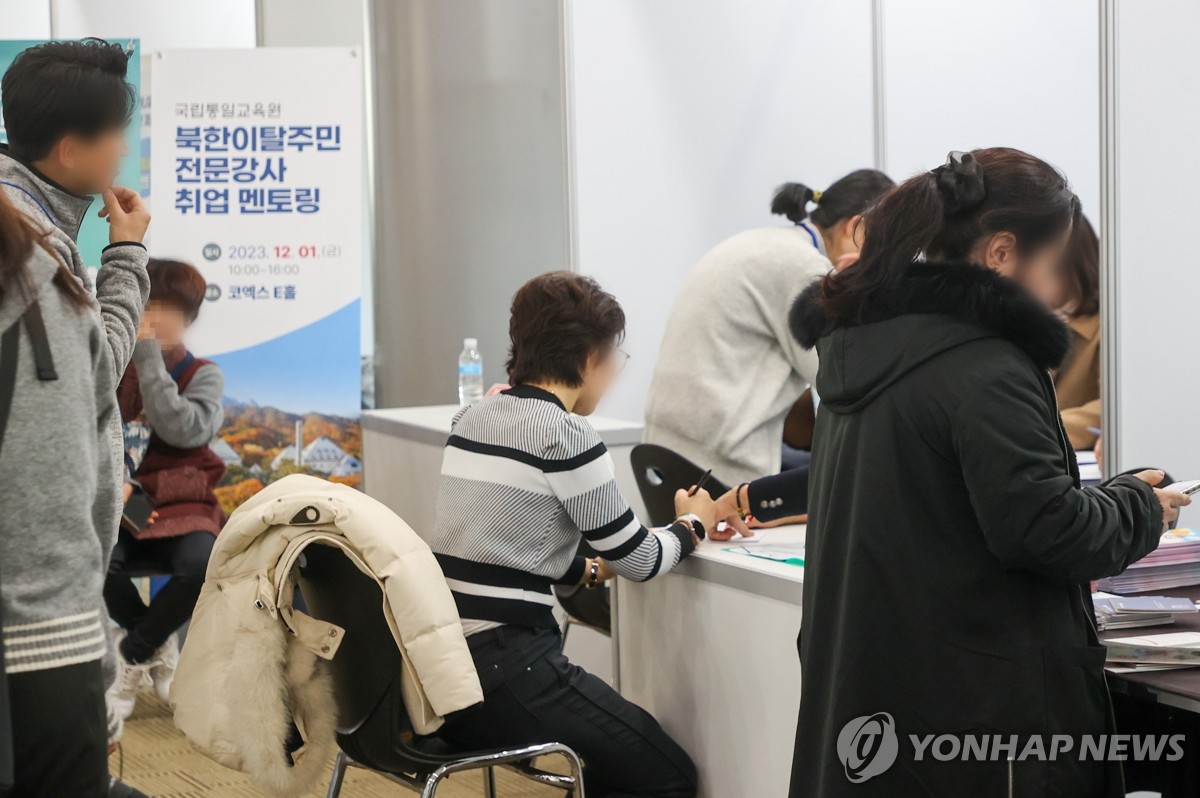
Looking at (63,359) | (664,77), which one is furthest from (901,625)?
(664,77)

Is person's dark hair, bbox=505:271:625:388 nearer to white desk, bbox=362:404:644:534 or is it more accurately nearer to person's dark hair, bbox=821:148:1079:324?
person's dark hair, bbox=821:148:1079:324

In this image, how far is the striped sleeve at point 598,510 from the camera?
2164mm

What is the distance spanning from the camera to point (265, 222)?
14.0 ft

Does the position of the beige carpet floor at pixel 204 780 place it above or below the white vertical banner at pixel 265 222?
below

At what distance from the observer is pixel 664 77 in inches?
170

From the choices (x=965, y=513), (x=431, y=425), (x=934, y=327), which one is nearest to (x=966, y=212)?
(x=934, y=327)

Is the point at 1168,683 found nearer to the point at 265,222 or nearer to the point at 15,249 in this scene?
the point at 15,249

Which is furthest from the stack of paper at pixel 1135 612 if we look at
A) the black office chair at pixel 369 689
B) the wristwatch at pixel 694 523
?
the black office chair at pixel 369 689

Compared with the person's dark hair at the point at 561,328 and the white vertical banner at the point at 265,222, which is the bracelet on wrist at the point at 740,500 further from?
the white vertical banner at the point at 265,222

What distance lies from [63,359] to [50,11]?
4015mm

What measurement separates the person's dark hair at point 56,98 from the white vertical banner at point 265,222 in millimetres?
2623

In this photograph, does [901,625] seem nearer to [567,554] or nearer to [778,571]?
[778,571]

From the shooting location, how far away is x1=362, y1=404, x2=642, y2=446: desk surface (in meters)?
3.54

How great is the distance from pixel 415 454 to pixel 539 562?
6.11 feet
